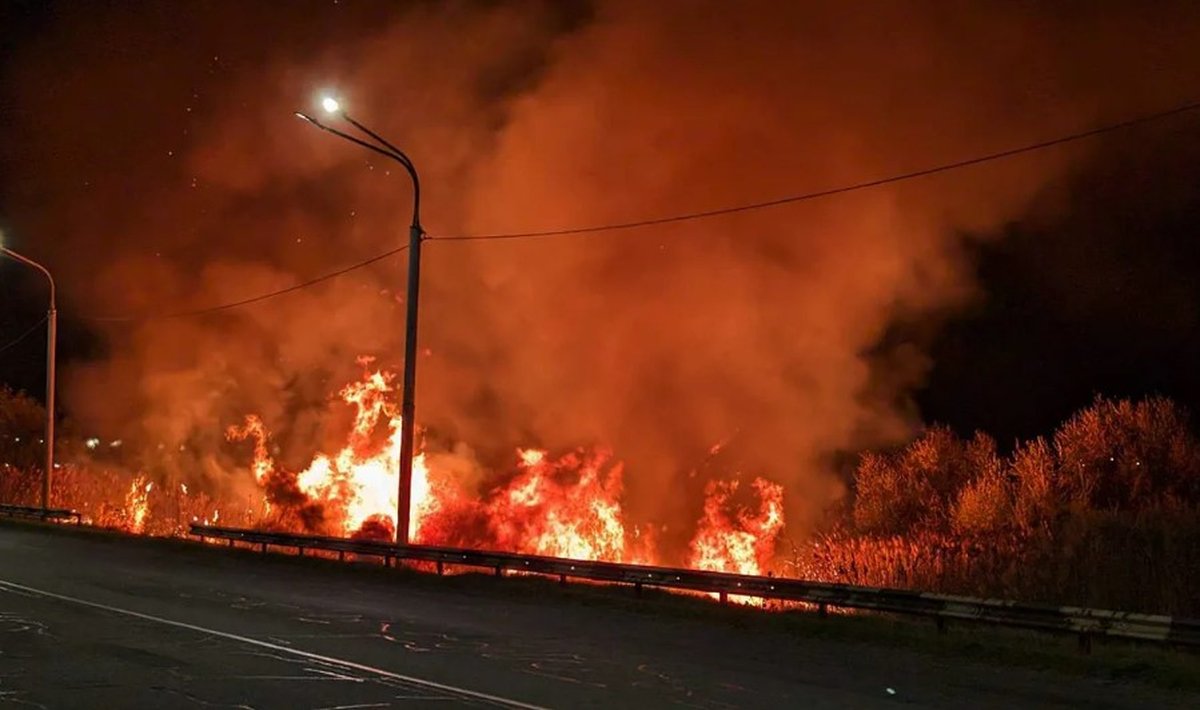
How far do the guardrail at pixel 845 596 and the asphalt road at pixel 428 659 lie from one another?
1.33m

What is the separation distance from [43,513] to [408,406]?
16920 mm

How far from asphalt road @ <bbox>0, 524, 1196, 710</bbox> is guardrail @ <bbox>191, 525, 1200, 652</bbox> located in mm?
1329

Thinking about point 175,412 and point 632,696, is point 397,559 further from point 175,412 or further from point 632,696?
point 175,412

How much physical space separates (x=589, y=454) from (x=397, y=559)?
11804 mm

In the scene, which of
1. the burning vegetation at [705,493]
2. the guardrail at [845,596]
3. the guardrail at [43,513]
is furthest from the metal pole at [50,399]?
the guardrail at [845,596]

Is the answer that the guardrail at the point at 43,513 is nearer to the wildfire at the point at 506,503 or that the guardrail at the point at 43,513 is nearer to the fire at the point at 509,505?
the wildfire at the point at 506,503

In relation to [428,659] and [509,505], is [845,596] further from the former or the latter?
[509,505]

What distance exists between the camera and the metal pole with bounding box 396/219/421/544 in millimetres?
18281

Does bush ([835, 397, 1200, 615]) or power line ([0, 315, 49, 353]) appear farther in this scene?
power line ([0, 315, 49, 353])

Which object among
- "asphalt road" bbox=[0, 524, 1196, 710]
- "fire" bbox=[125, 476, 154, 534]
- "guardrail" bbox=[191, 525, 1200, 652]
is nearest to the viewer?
"asphalt road" bbox=[0, 524, 1196, 710]

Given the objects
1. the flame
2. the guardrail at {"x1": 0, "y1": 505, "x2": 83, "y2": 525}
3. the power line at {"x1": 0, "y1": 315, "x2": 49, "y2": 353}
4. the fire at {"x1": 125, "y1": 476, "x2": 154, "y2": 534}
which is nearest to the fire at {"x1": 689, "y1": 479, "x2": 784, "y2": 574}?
the flame

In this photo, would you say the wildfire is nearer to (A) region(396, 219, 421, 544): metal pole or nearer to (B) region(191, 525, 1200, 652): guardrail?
(B) region(191, 525, 1200, 652): guardrail

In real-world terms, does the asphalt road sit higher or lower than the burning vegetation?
lower

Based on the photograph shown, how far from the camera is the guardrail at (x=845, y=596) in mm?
10859
